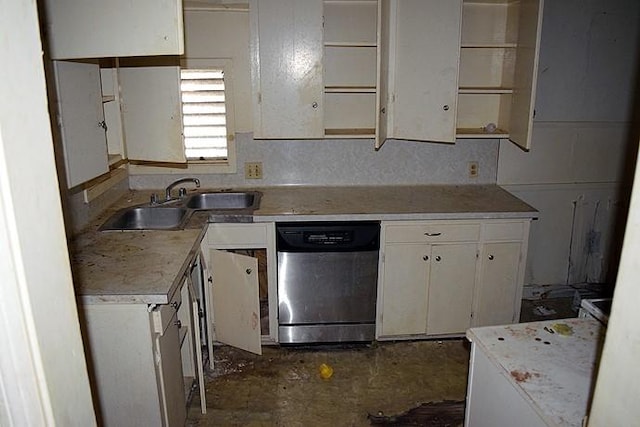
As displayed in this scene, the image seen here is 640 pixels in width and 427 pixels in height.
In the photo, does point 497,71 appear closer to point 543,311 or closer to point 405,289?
point 405,289

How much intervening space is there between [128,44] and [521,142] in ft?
7.57

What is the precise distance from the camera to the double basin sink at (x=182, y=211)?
9.27 feet

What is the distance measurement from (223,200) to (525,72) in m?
2.06

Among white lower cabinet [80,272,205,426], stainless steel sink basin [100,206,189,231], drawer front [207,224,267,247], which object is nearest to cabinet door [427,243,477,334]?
drawer front [207,224,267,247]

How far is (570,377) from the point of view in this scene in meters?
1.33

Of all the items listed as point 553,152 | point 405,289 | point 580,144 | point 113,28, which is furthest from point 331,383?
point 580,144

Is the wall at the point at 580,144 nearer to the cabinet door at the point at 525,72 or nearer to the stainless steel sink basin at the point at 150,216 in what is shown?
the cabinet door at the point at 525,72

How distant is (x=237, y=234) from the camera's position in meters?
2.87

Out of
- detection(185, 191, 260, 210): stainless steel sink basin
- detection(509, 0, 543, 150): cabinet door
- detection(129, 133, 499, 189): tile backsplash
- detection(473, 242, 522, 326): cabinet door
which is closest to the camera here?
detection(509, 0, 543, 150): cabinet door

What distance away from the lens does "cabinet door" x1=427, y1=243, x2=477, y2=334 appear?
9.71 feet

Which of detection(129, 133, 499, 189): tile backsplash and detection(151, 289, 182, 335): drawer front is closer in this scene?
detection(151, 289, 182, 335): drawer front

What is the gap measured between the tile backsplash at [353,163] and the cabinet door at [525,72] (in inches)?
16.1

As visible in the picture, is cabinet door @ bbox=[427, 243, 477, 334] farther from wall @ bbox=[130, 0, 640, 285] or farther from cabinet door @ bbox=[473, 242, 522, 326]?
wall @ bbox=[130, 0, 640, 285]

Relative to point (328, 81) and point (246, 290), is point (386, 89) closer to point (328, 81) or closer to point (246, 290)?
point (328, 81)
